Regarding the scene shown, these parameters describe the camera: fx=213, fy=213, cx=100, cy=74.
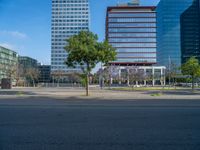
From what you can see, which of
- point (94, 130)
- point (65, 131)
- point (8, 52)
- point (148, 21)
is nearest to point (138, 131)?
point (94, 130)

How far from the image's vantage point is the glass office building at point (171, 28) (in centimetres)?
15425

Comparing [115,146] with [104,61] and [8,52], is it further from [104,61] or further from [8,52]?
[8,52]

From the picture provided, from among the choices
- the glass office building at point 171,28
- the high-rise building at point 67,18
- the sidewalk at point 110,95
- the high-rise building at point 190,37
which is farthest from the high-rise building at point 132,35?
the sidewalk at point 110,95

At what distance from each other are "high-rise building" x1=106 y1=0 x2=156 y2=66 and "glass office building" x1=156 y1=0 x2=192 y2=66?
25.4 m

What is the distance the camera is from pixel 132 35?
133 meters

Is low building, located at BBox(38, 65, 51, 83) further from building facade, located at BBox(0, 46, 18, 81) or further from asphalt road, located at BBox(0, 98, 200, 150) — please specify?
asphalt road, located at BBox(0, 98, 200, 150)

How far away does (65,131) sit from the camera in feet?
25.4

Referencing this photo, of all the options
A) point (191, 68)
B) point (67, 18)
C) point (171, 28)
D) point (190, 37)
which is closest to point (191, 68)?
point (191, 68)

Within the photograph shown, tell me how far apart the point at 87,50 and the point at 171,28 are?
14625 centimetres

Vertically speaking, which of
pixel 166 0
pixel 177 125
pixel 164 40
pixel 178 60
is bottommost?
pixel 177 125

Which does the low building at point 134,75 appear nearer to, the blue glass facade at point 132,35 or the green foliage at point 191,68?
the blue glass facade at point 132,35

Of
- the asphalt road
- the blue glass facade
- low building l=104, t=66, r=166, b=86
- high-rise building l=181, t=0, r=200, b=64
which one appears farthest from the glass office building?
the asphalt road

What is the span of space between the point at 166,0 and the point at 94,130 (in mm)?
162720

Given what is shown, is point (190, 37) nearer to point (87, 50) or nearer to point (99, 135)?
point (87, 50)
